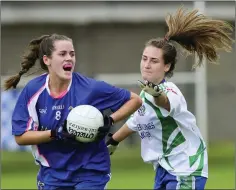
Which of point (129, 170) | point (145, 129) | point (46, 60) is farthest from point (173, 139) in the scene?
point (129, 170)

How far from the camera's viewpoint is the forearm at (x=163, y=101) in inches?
245

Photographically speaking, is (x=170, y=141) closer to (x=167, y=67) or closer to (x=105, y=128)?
(x=167, y=67)

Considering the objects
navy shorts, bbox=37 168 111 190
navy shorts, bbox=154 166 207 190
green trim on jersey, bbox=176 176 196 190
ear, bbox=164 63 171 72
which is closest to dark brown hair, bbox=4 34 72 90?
navy shorts, bbox=37 168 111 190

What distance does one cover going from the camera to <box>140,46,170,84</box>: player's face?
21.7 ft

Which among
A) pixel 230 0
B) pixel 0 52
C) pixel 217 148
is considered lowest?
pixel 217 148

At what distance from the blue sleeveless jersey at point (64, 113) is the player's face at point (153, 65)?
0.46 m

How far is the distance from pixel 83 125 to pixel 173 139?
0.99 m

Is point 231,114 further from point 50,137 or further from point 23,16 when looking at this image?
point 50,137

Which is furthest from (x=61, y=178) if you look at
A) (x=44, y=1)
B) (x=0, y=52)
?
(x=44, y=1)

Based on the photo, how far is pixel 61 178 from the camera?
613cm

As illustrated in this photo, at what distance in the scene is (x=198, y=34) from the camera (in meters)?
7.21

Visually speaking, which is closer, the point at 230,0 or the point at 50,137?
the point at 50,137

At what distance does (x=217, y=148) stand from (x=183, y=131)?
38.1 feet

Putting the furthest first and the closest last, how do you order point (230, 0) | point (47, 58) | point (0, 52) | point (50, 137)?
point (230, 0) < point (0, 52) < point (47, 58) < point (50, 137)
